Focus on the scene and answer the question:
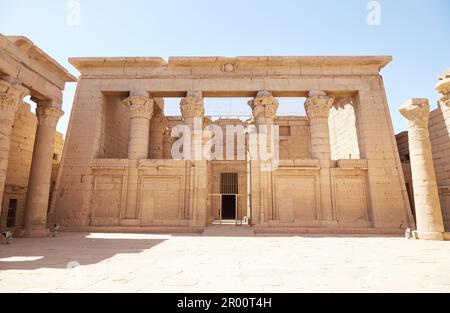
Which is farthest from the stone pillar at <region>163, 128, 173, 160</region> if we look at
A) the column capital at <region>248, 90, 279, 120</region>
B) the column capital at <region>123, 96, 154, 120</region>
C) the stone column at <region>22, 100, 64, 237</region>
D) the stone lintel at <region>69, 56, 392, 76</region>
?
the stone column at <region>22, 100, 64, 237</region>

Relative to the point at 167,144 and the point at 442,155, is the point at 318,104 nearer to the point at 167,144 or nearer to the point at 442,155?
the point at 442,155

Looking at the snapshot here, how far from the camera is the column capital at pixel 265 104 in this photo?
13.5 metres

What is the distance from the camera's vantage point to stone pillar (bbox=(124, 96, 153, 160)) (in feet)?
44.0

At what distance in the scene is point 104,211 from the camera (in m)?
13.0

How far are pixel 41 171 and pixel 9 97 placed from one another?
301cm

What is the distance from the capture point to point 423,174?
387 inches

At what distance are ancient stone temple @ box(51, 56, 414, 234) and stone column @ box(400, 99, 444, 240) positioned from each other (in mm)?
2675

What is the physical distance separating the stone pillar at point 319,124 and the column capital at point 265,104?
69.4 inches

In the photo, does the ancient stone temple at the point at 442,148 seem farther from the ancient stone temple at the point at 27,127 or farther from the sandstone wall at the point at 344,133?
the ancient stone temple at the point at 27,127

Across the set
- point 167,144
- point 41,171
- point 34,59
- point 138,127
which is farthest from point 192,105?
point 41,171

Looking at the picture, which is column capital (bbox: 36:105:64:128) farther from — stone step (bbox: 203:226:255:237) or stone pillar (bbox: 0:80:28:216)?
stone step (bbox: 203:226:255:237)

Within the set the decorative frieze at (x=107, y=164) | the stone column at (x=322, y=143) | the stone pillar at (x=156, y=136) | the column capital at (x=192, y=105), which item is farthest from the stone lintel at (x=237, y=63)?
the decorative frieze at (x=107, y=164)

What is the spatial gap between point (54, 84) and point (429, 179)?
14218mm
